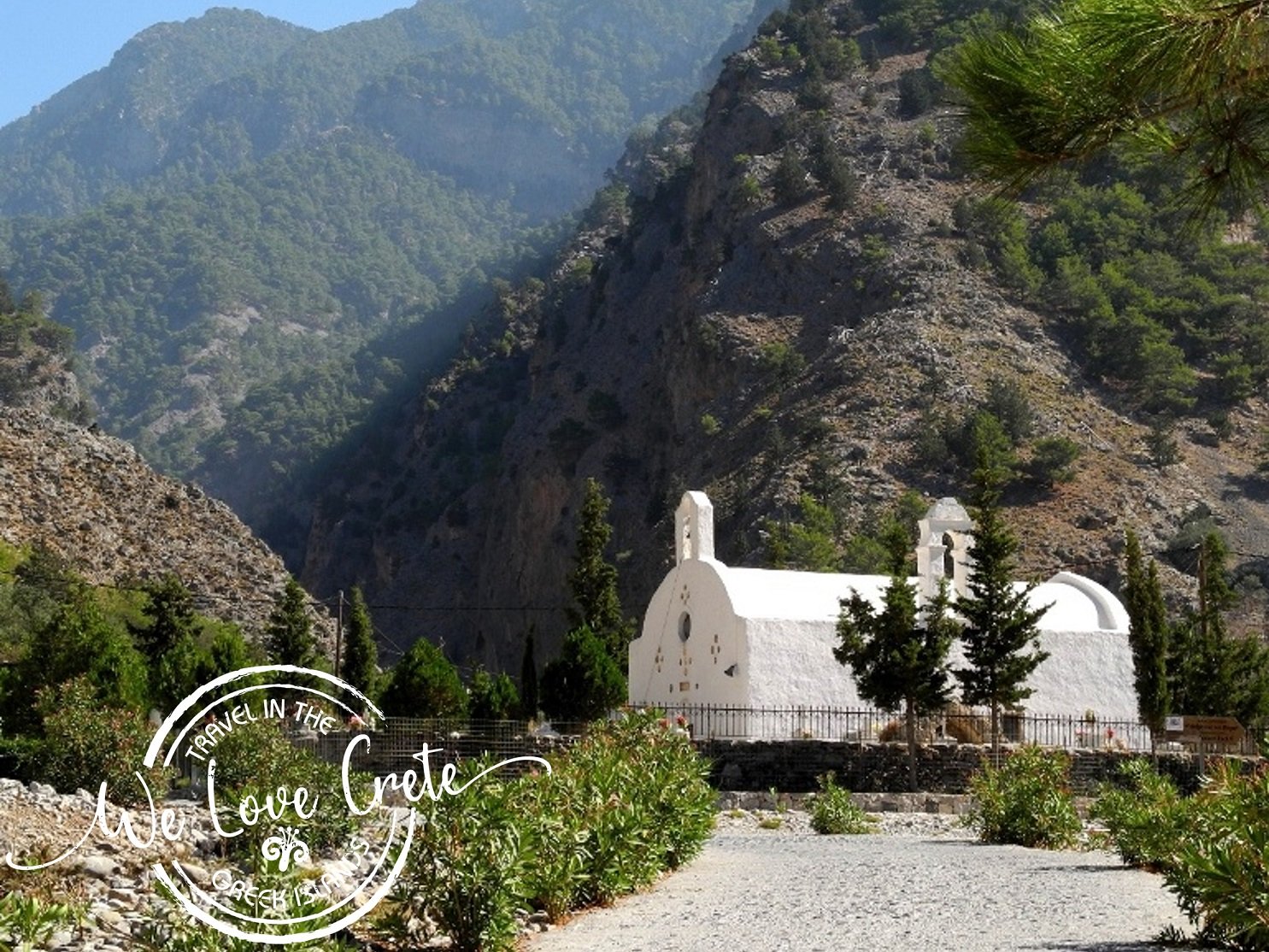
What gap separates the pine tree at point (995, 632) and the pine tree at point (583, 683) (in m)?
6.40

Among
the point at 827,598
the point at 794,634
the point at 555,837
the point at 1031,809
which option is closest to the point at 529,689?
the point at 794,634

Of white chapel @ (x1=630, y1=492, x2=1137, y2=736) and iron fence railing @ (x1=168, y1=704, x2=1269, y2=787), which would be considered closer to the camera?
iron fence railing @ (x1=168, y1=704, x2=1269, y2=787)

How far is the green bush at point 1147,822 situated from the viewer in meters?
15.7

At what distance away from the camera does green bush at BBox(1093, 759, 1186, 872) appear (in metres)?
15.7

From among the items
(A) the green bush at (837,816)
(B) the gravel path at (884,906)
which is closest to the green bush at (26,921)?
(B) the gravel path at (884,906)

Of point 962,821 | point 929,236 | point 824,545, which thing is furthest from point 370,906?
point 929,236

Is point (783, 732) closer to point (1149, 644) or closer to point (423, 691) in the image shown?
point (423, 691)

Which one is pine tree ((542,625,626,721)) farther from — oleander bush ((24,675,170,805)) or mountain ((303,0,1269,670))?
oleander bush ((24,675,170,805))

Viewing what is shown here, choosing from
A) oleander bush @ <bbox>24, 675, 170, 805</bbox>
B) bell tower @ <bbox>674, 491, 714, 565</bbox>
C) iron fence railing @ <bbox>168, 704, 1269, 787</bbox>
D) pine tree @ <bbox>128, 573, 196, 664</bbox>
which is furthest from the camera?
pine tree @ <bbox>128, 573, 196, 664</bbox>

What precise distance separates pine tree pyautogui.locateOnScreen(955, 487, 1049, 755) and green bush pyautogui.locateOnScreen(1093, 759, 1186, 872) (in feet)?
34.8

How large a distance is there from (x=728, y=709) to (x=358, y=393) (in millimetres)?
113249

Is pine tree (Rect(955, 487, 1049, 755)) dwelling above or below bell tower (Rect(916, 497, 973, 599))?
below

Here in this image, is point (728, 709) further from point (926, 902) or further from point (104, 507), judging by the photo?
point (104, 507)

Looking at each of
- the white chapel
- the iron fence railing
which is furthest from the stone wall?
the white chapel
